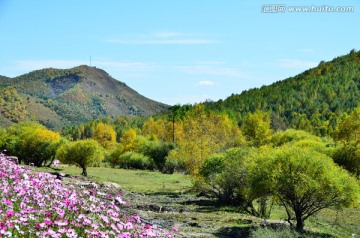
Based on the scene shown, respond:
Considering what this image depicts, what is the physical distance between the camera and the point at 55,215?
435 inches

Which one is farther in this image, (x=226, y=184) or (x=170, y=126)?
(x=170, y=126)

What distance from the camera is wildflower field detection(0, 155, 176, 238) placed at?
9570 millimetres

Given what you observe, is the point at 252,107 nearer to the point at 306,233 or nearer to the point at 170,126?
the point at 170,126

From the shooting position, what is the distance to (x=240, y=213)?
3575cm

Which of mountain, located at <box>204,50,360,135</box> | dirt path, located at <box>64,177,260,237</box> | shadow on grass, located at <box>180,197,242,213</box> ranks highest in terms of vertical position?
mountain, located at <box>204,50,360,135</box>

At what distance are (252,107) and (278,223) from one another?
164788mm

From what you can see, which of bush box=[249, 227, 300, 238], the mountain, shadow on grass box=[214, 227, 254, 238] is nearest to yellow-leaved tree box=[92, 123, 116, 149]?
the mountain

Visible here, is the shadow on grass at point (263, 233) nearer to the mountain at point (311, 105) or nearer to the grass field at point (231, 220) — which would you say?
the grass field at point (231, 220)

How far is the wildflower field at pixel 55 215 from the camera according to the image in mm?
→ 9570

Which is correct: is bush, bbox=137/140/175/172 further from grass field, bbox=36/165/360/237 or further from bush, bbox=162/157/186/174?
grass field, bbox=36/165/360/237

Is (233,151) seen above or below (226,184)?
above

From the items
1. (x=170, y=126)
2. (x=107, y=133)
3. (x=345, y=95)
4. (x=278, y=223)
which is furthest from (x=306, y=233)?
(x=345, y=95)

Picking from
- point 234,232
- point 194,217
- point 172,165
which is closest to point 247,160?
point 194,217

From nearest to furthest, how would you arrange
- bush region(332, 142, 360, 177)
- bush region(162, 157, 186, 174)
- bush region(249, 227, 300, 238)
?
bush region(249, 227, 300, 238) < bush region(332, 142, 360, 177) < bush region(162, 157, 186, 174)
